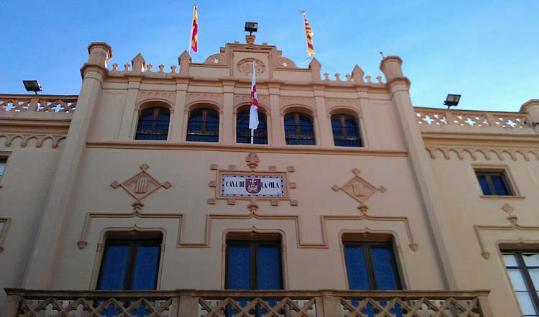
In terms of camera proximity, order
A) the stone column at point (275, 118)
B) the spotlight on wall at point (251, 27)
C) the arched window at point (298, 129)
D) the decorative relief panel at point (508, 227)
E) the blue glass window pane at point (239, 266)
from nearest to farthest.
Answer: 1. the blue glass window pane at point (239, 266)
2. the decorative relief panel at point (508, 227)
3. the stone column at point (275, 118)
4. the arched window at point (298, 129)
5. the spotlight on wall at point (251, 27)

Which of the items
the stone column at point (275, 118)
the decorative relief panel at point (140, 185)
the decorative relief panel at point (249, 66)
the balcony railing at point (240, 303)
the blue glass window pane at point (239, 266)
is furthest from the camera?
the decorative relief panel at point (249, 66)

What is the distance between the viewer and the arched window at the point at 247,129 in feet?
50.5

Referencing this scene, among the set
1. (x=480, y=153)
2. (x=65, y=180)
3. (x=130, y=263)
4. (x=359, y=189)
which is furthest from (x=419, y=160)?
(x=65, y=180)

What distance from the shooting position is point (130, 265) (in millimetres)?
12109

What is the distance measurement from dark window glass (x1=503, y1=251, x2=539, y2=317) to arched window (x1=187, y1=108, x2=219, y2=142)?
8411 mm

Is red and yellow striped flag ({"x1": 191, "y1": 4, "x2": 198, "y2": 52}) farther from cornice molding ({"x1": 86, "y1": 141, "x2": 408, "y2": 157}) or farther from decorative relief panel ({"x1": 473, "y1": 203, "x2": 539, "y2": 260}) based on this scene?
decorative relief panel ({"x1": 473, "y1": 203, "x2": 539, "y2": 260})

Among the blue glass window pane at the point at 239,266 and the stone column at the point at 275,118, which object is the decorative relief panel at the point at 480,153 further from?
the blue glass window pane at the point at 239,266

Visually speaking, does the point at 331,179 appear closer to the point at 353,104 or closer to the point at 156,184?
the point at 353,104

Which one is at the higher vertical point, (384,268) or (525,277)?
(384,268)

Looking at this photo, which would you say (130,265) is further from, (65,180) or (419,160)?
(419,160)

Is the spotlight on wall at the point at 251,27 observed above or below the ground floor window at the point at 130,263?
above

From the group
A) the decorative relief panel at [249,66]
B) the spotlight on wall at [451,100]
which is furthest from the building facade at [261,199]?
the spotlight on wall at [451,100]

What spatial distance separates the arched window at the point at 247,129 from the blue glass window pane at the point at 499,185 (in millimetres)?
6688

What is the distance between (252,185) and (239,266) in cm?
233
